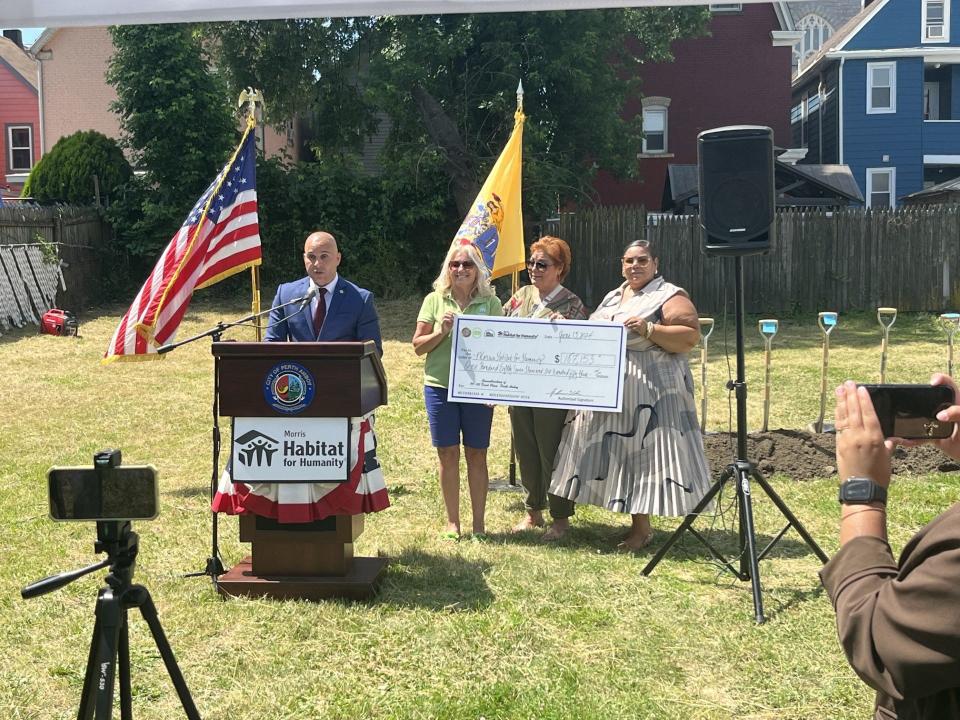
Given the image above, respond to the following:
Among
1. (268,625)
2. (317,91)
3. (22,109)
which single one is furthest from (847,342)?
(22,109)

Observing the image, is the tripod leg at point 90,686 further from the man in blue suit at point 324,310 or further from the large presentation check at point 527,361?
the large presentation check at point 527,361

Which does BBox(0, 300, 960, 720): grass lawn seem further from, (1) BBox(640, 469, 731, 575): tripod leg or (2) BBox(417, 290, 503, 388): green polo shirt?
(2) BBox(417, 290, 503, 388): green polo shirt

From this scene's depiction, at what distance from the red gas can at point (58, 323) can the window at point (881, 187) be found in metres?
23.8

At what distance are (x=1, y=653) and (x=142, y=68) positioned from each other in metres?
19.1

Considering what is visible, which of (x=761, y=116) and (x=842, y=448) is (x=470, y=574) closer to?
(x=842, y=448)

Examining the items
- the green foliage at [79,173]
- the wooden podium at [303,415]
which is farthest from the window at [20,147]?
the wooden podium at [303,415]

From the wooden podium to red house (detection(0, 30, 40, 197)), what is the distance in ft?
110

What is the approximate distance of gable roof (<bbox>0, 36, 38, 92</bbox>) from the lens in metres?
34.4

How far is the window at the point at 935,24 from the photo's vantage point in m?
29.4

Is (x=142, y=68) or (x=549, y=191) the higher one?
(x=142, y=68)

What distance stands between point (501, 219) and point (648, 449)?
2.59 m

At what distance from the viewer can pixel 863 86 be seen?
2945cm

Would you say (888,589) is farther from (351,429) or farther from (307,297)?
(307,297)

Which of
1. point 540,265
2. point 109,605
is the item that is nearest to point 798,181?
point 540,265
